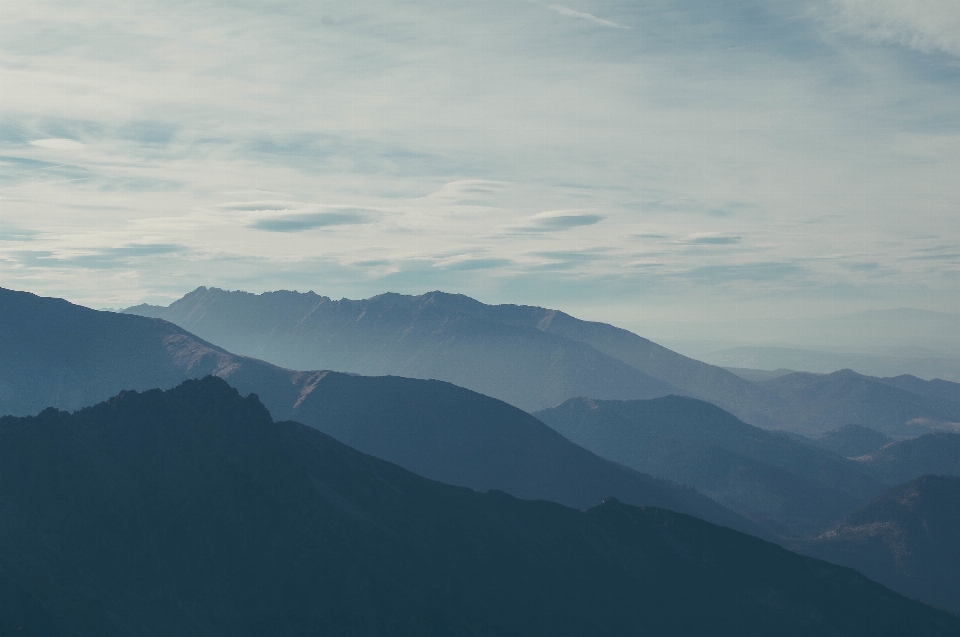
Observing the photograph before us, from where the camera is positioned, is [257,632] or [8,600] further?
[257,632]

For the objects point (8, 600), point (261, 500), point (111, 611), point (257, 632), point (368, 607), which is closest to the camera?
point (8, 600)

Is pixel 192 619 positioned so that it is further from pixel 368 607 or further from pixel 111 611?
pixel 368 607

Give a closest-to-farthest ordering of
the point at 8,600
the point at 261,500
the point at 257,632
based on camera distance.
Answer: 1. the point at 8,600
2. the point at 257,632
3. the point at 261,500

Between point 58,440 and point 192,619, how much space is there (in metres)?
50.1

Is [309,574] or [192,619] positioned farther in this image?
[309,574]

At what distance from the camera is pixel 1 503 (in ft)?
571

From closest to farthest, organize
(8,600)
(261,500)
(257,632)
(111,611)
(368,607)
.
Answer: (8,600) < (111,611) < (257,632) < (368,607) < (261,500)

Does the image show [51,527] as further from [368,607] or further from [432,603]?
[432,603]

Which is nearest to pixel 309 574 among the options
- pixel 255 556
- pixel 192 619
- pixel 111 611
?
pixel 255 556

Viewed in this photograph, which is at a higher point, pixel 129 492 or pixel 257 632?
pixel 129 492

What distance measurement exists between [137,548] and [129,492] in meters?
13.3

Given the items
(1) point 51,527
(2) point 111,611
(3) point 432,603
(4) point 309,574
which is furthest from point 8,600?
(3) point 432,603

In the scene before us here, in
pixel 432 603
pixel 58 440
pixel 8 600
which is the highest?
pixel 58 440

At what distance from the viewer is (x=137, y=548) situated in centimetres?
17875
